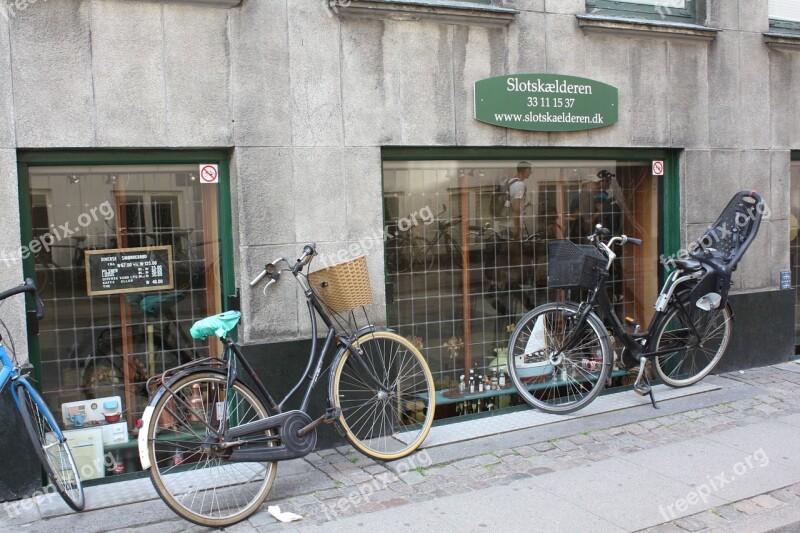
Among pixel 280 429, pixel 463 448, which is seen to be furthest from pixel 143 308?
pixel 463 448

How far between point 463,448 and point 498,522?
135 cm

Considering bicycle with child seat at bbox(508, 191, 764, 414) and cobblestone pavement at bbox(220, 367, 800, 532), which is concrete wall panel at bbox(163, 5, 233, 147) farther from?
bicycle with child seat at bbox(508, 191, 764, 414)

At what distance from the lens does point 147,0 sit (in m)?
5.29

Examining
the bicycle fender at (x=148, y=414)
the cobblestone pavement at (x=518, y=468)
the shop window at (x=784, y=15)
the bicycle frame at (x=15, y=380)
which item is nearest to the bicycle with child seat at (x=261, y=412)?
the bicycle fender at (x=148, y=414)

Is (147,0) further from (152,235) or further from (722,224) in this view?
(722,224)

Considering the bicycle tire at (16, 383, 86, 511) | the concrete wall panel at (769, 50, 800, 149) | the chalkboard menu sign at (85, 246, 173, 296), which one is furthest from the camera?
the concrete wall panel at (769, 50, 800, 149)

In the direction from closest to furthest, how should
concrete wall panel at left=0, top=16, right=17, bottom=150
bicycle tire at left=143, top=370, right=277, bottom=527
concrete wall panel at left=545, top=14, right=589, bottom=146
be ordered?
1. bicycle tire at left=143, top=370, right=277, bottom=527
2. concrete wall panel at left=0, top=16, right=17, bottom=150
3. concrete wall panel at left=545, top=14, right=589, bottom=146

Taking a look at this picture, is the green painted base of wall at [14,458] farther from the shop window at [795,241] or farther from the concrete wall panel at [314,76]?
the shop window at [795,241]

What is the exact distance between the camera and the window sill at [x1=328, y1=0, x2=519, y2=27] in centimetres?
589

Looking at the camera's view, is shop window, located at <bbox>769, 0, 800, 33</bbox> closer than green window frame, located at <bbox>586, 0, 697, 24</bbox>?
No

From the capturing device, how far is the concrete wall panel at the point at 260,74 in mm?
5586

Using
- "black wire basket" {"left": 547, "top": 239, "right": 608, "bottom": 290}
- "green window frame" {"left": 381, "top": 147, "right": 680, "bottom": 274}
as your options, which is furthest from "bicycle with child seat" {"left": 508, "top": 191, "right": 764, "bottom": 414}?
"green window frame" {"left": 381, "top": 147, "right": 680, "bottom": 274}

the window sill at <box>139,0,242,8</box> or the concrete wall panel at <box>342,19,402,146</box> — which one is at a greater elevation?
the window sill at <box>139,0,242,8</box>

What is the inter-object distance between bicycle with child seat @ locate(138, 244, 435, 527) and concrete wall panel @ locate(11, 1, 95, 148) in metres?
1.65
